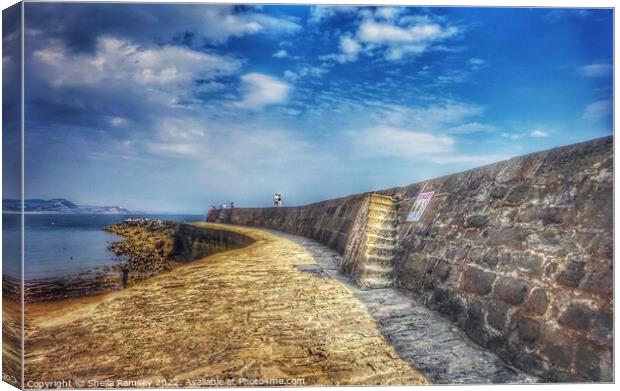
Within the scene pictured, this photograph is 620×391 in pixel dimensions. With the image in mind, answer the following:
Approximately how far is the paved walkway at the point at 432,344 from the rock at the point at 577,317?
1.72 ft

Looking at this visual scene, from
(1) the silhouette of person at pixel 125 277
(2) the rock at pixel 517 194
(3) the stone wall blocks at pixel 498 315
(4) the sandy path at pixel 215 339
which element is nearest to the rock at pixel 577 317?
(3) the stone wall blocks at pixel 498 315

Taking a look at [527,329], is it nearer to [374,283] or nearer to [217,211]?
[374,283]

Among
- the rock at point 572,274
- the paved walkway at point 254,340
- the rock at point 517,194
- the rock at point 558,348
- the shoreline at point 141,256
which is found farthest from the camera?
the shoreline at point 141,256

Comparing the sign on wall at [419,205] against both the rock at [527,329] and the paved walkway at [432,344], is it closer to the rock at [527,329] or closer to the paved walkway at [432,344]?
the paved walkway at [432,344]

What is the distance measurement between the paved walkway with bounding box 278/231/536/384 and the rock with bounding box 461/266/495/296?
431 millimetres

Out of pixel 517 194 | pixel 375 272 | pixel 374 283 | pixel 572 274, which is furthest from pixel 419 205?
pixel 572 274

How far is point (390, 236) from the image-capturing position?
5852 mm

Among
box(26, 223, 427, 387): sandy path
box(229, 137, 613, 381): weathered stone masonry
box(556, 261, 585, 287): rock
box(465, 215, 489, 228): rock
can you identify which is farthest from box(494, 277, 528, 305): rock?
box(26, 223, 427, 387): sandy path

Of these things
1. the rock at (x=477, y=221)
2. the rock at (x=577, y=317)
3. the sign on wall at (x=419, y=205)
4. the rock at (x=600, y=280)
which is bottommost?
the rock at (x=577, y=317)

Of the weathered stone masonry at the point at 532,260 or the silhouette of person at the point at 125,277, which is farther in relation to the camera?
the silhouette of person at the point at 125,277

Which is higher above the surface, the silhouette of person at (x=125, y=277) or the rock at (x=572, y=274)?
the rock at (x=572, y=274)

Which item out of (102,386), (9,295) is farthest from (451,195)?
(9,295)

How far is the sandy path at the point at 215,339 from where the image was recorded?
3127 millimetres

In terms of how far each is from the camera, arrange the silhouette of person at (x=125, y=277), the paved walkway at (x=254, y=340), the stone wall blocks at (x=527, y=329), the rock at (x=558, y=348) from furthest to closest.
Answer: the silhouette of person at (x=125, y=277) → the paved walkway at (x=254, y=340) → the stone wall blocks at (x=527, y=329) → the rock at (x=558, y=348)
